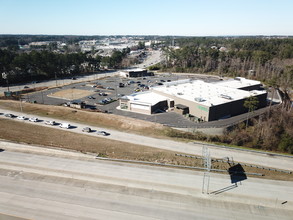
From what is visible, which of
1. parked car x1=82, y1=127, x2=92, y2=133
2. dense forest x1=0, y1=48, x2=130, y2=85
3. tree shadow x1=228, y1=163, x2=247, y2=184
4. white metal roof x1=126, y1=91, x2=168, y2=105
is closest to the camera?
tree shadow x1=228, y1=163, x2=247, y2=184

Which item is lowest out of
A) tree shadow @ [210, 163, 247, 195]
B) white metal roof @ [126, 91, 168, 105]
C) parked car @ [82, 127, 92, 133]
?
tree shadow @ [210, 163, 247, 195]

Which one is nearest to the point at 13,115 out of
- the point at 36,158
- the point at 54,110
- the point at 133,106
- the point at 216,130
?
the point at 54,110

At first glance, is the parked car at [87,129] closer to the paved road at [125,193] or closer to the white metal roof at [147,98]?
the paved road at [125,193]

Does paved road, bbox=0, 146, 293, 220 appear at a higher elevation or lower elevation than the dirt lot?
lower

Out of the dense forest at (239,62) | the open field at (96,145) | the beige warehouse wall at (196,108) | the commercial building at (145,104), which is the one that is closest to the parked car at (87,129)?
the open field at (96,145)

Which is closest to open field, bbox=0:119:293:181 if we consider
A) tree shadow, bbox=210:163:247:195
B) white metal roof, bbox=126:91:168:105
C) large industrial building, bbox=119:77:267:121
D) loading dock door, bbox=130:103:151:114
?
tree shadow, bbox=210:163:247:195

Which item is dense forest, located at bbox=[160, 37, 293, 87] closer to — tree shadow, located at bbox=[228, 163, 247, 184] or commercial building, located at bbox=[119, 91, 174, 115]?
commercial building, located at bbox=[119, 91, 174, 115]

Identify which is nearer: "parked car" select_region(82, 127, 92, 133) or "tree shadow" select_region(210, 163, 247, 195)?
"tree shadow" select_region(210, 163, 247, 195)

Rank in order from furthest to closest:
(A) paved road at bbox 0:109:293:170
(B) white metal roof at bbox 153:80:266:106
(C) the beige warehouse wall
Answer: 1. (B) white metal roof at bbox 153:80:266:106
2. (C) the beige warehouse wall
3. (A) paved road at bbox 0:109:293:170

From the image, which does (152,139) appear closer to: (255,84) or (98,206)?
(98,206)
